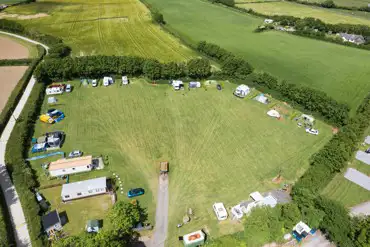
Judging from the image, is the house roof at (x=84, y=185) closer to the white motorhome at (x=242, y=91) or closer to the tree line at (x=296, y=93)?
the white motorhome at (x=242, y=91)

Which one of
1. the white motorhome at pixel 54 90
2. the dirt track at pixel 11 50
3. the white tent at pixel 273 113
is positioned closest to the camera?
the white tent at pixel 273 113

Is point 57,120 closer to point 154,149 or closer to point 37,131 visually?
point 37,131

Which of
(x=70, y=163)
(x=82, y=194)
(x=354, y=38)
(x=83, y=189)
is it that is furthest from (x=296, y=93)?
(x=354, y=38)

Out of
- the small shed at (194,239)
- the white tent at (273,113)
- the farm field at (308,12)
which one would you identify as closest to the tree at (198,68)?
the white tent at (273,113)

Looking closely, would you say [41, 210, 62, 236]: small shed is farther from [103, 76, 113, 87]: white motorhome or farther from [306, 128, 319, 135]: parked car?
[306, 128, 319, 135]: parked car

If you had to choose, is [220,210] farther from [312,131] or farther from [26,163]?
[26,163]

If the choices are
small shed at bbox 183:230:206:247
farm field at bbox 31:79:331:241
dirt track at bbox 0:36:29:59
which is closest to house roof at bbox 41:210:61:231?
farm field at bbox 31:79:331:241
